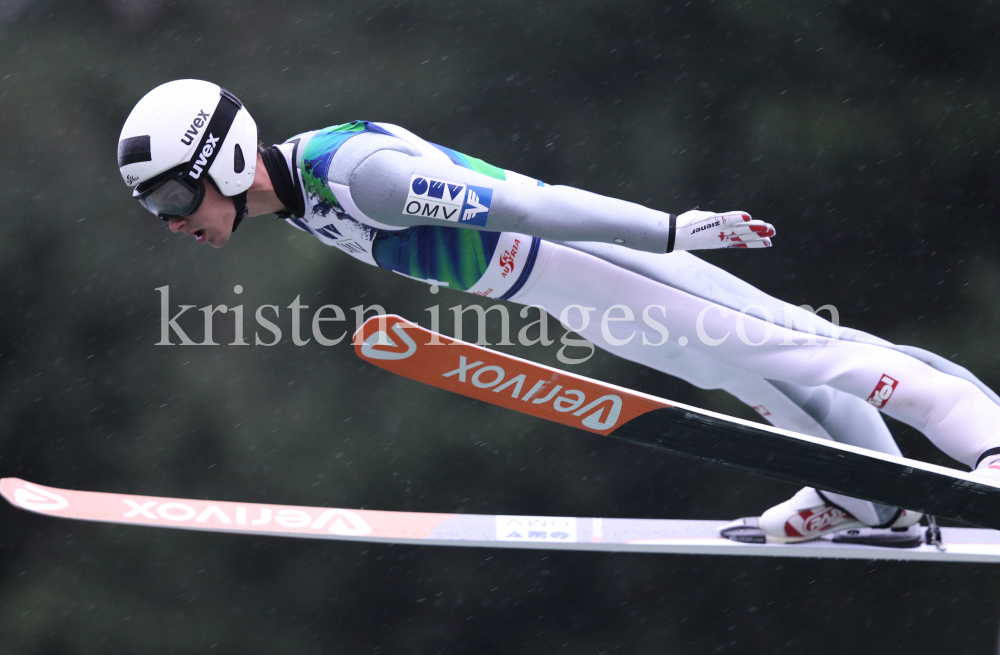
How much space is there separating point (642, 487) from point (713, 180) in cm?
152

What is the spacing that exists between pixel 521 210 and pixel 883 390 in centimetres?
79

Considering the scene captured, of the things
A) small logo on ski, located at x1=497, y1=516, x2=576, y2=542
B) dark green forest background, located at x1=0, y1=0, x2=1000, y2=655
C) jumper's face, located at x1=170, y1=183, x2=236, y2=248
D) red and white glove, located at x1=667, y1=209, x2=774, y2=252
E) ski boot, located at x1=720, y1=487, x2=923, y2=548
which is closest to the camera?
red and white glove, located at x1=667, y1=209, x2=774, y2=252

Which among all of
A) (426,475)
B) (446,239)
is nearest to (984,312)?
(426,475)

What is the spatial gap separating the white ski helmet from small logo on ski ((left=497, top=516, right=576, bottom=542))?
110 centimetres

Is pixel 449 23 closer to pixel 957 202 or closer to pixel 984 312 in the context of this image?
pixel 957 202

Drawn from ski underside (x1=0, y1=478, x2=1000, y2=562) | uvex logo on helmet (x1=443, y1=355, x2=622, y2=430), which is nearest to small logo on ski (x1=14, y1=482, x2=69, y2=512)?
ski underside (x1=0, y1=478, x2=1000, y2=562)

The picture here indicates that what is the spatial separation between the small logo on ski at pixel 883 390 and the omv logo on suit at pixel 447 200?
83 cm

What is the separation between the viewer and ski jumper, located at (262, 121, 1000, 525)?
1.84 m

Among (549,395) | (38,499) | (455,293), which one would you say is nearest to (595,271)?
(549,395)

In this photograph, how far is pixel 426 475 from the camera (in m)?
5.19

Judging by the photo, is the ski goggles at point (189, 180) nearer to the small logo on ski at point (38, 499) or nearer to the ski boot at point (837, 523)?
the small logo on ski at point (38, 499)

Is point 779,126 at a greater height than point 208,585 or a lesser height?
greater

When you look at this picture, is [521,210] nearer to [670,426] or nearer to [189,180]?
[670,426]

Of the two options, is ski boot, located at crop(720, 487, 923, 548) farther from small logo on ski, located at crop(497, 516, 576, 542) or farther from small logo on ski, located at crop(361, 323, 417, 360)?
small logo on ski, located at crop(361, 323, 417, 360)
